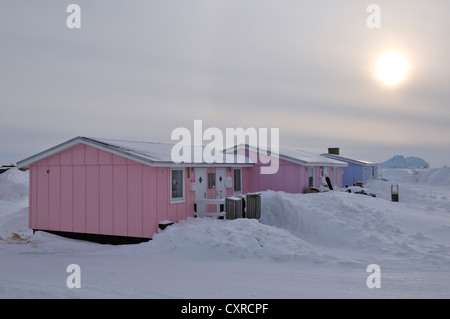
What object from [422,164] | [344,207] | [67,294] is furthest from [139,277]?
[422,164]

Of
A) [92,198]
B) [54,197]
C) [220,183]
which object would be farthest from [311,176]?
[54,197]

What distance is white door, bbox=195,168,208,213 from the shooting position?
15750mm

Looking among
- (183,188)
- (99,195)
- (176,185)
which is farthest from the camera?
(183,188)

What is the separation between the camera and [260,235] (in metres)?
11.9

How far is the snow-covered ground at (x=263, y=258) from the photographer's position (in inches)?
295

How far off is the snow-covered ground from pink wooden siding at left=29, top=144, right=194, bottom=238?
82cm

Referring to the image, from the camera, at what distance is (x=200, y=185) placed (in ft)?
54.1

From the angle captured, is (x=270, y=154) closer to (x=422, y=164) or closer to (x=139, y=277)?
(x=139, y=277)

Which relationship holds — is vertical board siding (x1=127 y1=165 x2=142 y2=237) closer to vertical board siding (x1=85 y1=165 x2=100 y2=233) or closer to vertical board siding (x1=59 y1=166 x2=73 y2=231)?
vertical board siding (x1=85 y1=165 x2=100 y2=233)

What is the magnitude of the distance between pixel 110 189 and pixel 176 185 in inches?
103

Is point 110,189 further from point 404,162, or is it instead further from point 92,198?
point 404,162

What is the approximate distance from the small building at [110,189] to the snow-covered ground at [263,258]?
0.85 m

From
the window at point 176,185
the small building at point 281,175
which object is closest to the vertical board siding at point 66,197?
the window at point 176,185
